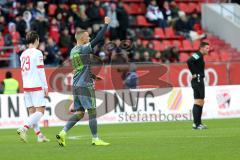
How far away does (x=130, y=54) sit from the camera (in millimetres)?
30438

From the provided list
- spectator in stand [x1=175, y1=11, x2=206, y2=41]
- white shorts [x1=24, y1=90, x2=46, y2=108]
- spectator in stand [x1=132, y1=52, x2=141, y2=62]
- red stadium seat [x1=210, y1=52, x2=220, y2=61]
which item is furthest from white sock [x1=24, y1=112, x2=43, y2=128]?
spectator in stand [x1=175, y1=11, x2=206, y2=41]

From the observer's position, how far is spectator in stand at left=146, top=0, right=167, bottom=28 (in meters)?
34.4

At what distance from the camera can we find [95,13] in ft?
105

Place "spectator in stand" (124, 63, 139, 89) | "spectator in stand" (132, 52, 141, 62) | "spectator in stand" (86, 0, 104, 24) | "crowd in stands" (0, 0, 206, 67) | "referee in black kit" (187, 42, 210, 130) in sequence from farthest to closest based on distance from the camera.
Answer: "spectator in stand" (86, 0, 104, 24) < "spectator in stand" (132, 52, 141, 62) < "crowd in stands" (0, 0, 206, 67) < "spectator in stand" (124, 63, 139, 89) < "referee in black kit" (187, 42, 210, 130)

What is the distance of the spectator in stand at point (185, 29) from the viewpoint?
3468 centimetres

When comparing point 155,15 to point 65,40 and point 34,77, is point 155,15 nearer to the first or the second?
point 65,40

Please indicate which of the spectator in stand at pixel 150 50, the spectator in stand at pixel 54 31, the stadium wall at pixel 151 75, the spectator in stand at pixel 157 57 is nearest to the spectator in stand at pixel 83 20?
the spectator in stand at pixel 54 31

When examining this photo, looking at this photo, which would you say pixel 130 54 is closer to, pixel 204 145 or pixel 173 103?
pixel 173 103

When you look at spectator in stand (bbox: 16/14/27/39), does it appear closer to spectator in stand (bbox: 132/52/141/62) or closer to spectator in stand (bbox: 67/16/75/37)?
spectator in stand (bbox: 67/16/75/37)

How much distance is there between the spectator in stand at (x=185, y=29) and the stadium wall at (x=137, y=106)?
8.96 m

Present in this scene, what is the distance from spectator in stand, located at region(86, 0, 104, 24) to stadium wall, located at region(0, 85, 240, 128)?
709 cm

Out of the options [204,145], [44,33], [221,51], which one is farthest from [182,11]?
[204,145]

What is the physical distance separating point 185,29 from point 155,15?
160cm

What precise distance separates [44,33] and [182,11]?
29.4 feet
